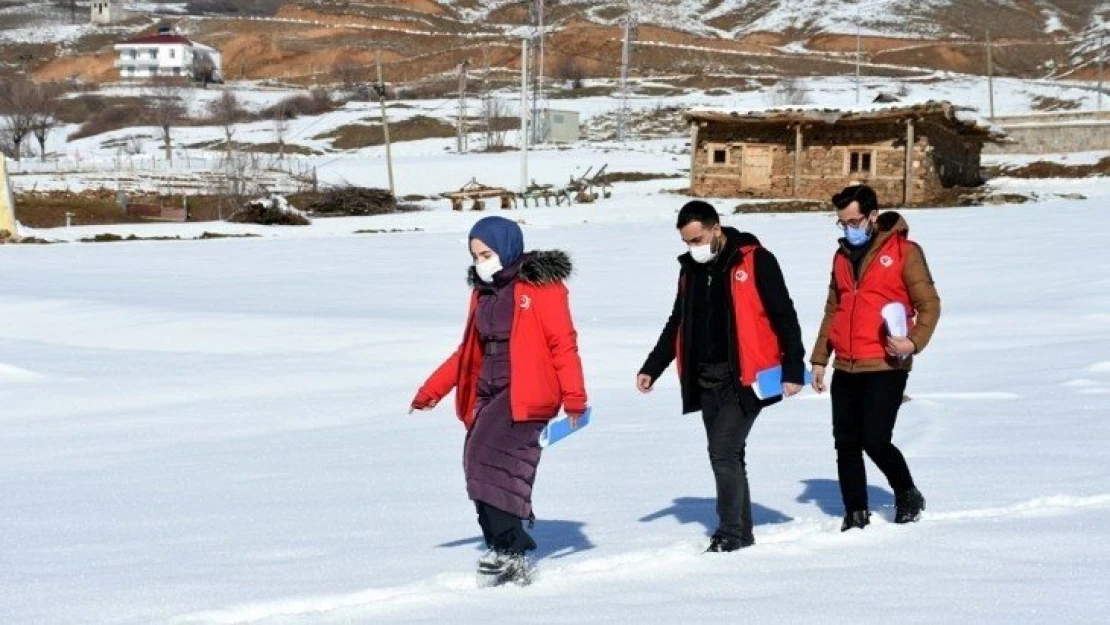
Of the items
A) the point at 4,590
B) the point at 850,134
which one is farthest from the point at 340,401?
the point at 850,134

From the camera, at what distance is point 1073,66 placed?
11512 centimetres

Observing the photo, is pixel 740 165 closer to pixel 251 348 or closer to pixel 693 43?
pixel 251 348

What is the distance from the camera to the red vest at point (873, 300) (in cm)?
589

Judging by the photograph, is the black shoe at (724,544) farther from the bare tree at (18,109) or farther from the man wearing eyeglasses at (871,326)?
the bare tree at (18,109)

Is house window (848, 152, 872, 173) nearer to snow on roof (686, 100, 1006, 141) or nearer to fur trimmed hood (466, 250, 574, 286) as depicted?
snow on roof (686, 100, 1006, 141)

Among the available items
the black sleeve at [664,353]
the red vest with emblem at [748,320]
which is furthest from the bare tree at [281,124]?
the red vest with emblem at [748,320]

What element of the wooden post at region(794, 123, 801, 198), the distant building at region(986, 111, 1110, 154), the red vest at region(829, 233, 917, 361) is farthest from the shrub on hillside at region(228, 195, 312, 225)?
the distant building at region(986, 111, 1110, 154)

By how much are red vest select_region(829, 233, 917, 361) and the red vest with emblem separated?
553mm

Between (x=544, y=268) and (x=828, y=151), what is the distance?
38.0 metres

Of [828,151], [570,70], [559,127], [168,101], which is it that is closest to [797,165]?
[828,151]

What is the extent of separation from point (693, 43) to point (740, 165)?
9388 cm

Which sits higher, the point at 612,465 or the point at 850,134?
the point at 850,134

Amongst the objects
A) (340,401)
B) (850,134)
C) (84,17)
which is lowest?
(340,401)

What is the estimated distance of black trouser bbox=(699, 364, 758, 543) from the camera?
5.66 metres
